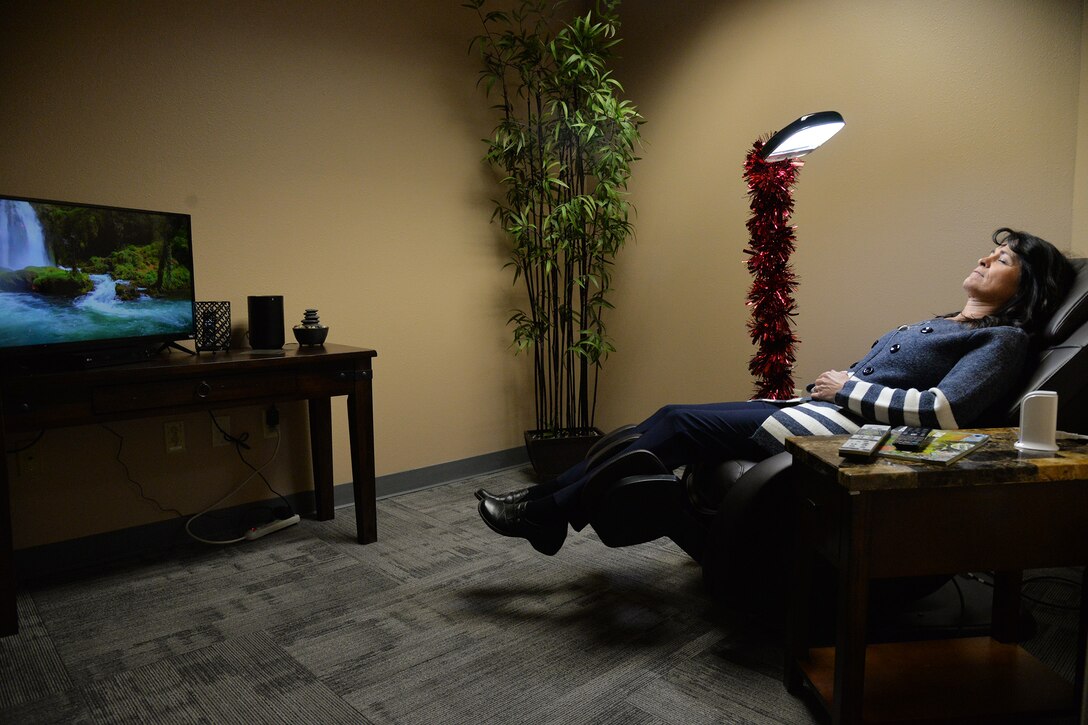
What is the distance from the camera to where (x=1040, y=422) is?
1377 mm

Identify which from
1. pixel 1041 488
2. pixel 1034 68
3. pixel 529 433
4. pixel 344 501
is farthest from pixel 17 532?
pixel 1034 68

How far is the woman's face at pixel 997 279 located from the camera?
6.41ft

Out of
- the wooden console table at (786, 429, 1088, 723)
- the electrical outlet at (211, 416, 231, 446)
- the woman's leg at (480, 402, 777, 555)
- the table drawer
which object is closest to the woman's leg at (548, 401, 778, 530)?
the woman's leg at (480, 402, 777, 555)

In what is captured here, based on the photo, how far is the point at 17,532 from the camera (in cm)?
224

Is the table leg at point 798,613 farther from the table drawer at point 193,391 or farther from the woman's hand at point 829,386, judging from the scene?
the table drawer at point 193,391

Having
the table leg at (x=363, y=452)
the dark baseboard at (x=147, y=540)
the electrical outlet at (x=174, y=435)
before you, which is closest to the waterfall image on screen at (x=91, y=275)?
the electrical outlet at (x=174, y=435)

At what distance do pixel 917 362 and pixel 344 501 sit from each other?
7.55 feet

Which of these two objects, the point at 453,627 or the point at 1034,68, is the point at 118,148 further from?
the point at 1034,68

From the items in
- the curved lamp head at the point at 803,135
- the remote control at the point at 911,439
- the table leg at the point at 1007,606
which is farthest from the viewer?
the curved lamp head at the point at 803,135

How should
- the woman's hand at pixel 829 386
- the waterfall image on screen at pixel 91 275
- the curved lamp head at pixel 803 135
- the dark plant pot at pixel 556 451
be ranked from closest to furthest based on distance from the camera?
the waterfall image on screen at pixel 91 275 → the woman's hand at pixel 829 386 → the curved lamp head at pixel 803 135 → the dark plant pot at pixel 556 451

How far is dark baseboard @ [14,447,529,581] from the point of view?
2289 millimetres

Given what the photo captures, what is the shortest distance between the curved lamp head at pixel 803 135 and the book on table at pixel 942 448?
1170 millimetres

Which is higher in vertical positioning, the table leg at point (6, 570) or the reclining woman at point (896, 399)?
the reclining woman at point (896, 399)

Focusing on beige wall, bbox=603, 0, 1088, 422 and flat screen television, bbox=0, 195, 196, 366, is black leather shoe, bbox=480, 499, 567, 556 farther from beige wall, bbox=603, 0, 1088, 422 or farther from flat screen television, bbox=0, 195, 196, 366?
beige wall, bbox=603, 0, 1088, 422
